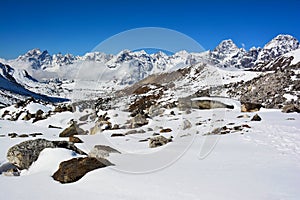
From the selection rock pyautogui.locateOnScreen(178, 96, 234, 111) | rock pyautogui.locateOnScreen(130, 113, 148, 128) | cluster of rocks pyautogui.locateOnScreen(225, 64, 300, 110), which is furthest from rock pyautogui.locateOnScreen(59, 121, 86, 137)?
cluster of rocks pyautogui.locateOnScreen(225, 64, 300, 110)

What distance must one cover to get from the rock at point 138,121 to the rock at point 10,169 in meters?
12.9

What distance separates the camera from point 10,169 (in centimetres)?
1189

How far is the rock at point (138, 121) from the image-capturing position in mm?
24498

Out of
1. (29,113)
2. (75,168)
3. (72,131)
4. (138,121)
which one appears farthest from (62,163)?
(29,113)

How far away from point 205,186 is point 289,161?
430cm

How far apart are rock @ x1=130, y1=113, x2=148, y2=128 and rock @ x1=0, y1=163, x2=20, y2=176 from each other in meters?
12.9

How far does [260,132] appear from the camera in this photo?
1705 centimetres

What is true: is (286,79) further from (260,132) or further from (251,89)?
(260,132)

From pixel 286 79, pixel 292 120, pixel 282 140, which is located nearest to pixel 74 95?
pixel 282 140

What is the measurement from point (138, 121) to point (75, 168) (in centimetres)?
1558

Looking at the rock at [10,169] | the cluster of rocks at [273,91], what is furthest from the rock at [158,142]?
the cluster of rocks at [273,91]

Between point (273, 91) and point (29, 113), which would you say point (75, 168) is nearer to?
point (29, 113)

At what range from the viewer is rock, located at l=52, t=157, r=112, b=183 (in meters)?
9.14

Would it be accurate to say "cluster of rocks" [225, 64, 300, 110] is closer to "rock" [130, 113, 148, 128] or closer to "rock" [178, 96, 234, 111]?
"rock" [178, 96, 234, 111]
